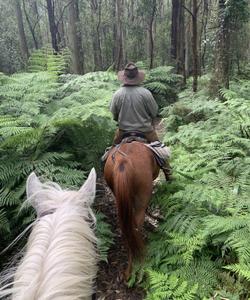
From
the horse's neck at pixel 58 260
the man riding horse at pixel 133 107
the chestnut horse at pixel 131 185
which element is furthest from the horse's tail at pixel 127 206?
the horse's neck at pixel 58 260

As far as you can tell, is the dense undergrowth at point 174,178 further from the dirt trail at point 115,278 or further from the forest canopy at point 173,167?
the dirt trail at point 115,278

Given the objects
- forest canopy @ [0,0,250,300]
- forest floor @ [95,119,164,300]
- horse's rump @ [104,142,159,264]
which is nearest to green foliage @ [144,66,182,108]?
forest canopy @ [0,0,250,300]

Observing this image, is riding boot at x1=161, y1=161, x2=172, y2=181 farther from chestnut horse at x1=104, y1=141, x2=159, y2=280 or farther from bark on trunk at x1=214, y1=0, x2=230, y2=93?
→ bark on trunk at x1=214, y1=0, x2=230, y2=93

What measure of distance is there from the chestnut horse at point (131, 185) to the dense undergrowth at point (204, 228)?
11.1 inches

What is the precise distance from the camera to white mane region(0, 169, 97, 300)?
1.89 meters

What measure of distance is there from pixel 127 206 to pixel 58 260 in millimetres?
2383

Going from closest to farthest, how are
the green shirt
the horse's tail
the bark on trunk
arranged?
the horse's tail < the green shirt < the bark on trunk

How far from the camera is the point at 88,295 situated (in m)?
2.10

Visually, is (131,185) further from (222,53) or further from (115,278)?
(222,53)

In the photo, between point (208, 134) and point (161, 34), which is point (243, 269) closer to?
point (208, 134)

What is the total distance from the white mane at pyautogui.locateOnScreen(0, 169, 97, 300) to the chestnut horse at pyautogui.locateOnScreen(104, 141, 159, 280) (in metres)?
1.61

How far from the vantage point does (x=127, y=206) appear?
4395mm

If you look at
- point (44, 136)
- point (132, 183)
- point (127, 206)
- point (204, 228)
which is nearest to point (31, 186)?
point (127, 206)

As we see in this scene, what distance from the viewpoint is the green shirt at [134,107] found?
18.7 ft
